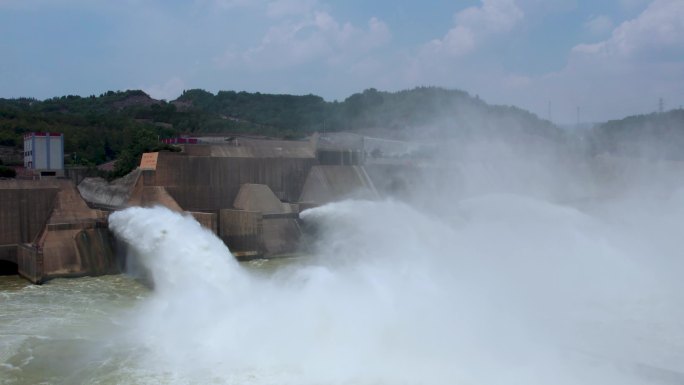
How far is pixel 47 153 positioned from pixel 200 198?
9.17 metres

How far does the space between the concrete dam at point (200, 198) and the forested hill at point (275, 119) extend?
9.80 m

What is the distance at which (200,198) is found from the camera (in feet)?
79.8

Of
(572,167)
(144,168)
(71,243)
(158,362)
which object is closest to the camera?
(158,362)

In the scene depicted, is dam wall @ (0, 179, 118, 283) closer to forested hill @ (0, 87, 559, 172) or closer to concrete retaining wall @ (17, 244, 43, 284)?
concrete retaining wall @ (17, 244, 43, 284)

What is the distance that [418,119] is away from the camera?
4694 centimetres

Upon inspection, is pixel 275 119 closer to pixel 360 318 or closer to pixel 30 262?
pixel 30 262

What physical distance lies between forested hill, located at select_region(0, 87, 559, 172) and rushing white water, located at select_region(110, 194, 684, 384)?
59.5 feet

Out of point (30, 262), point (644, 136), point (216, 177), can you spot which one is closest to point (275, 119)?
point (644, 136)

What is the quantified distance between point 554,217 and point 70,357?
17.8m

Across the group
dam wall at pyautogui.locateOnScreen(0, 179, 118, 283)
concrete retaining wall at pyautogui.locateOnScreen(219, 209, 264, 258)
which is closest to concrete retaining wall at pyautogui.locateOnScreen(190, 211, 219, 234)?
concrete retaining wall at pyautogui.locateOnScreen(219, 209, 264, 258)

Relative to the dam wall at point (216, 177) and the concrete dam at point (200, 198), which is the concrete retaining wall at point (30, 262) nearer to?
the concrete dam at point (200, 198)

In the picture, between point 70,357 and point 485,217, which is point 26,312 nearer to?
point 70,357

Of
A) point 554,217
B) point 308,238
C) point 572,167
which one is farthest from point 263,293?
point 572,167

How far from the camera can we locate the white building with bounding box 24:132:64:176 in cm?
2828
